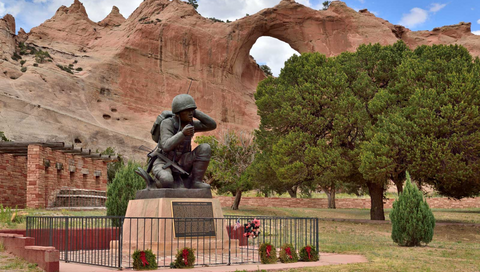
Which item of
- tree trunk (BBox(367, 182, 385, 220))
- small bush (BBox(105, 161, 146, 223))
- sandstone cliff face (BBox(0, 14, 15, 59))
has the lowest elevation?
tree trunk (BBox(367, 182, 385, 220))

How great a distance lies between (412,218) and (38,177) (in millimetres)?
16793

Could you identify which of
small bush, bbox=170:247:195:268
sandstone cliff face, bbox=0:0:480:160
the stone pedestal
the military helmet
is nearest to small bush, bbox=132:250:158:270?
small bush, bbox=170:247:195:268

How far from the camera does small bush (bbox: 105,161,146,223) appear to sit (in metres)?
14.0

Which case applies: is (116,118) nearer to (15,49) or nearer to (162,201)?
(15,49)

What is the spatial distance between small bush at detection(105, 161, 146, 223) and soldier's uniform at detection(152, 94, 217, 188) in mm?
3945

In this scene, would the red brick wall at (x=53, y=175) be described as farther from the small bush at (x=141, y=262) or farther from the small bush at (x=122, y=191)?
the small bush at (x=141, y=262)

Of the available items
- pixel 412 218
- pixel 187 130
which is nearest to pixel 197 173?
pixel 187 130

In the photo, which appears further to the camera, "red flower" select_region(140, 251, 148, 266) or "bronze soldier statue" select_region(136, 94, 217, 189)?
"bronze soldier statue" select_region(136, 94, 217, 189)

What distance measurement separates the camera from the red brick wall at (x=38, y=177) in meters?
21.8

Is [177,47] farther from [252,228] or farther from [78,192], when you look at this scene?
[252,228]

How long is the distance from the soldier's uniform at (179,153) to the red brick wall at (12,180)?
54.3ft

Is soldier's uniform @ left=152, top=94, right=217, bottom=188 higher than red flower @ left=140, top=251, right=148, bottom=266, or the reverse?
soldier's uniform @ left=152, top=94, right=217, bottom=188

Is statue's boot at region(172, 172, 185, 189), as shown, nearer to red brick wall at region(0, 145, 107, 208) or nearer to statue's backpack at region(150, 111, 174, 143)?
statue's backpack at region(150, 111, 174, 143)

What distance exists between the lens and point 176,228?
9273mm
